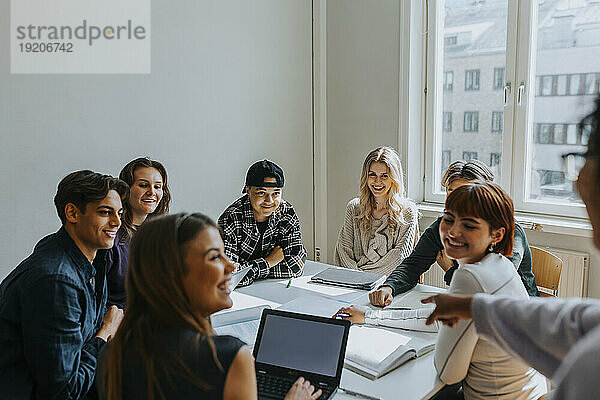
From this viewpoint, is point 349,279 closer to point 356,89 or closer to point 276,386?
point 276,386

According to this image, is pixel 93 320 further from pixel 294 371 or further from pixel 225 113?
pixel 225 113

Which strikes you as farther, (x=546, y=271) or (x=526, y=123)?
(x=526, y=123)

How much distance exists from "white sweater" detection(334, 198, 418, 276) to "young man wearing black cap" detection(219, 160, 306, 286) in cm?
43

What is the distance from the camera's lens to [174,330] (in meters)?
1.14

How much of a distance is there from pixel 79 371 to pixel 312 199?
289cm

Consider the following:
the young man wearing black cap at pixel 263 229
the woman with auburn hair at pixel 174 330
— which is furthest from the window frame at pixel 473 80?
the woman with auburn hair at pixel 174 330

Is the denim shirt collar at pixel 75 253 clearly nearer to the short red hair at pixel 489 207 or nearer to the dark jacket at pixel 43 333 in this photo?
the dark jacket at pixel 43 333

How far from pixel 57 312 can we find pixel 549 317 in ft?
3.92

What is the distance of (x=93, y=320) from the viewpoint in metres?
1.78

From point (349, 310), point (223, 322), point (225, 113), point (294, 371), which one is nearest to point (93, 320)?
point (223, 322)

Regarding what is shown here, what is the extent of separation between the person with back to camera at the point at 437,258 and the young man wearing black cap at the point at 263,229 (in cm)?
48

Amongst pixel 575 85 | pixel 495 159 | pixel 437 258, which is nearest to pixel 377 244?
pixel 437 258

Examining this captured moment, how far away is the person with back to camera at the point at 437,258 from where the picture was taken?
2.27 meters

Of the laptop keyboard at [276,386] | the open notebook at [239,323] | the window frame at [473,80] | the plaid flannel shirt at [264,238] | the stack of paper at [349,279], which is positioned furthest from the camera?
the window frame at [473,80]
